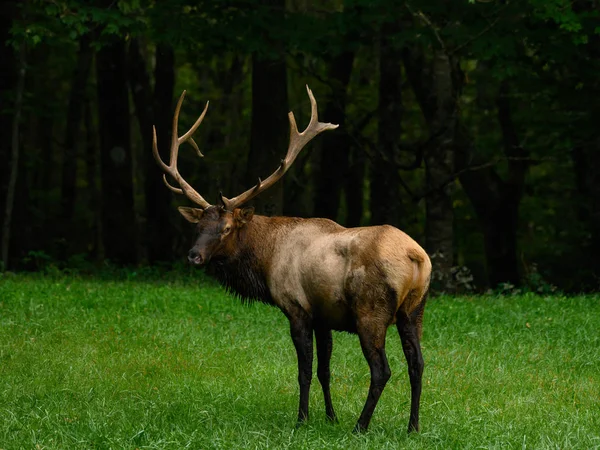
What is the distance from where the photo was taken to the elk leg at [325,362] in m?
8.69

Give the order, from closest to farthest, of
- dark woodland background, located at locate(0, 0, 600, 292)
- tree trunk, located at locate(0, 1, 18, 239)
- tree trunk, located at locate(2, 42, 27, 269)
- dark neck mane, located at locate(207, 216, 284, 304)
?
dark neck mane, located at locate(207, 216, 284, 304)
dark woodland background, located at locate(0, 0, 600, 292)
tree trunk, located at locate(0, 1, 18, 239)
tree trunk, located at locate(2, 42, 27, 269)

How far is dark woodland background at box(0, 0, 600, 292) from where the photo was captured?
707 inches

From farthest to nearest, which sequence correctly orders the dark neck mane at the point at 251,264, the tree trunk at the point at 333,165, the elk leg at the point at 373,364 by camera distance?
1. the tree trunk at the point at 333,165
2. the dark neck mane at the point at 251,264
3. the elk leg at the point at 373,364

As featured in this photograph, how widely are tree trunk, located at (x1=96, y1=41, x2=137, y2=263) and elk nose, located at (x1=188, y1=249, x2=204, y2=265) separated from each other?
13410mm

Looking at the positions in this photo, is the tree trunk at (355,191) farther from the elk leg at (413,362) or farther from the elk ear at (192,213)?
the elk leg at (413,362)

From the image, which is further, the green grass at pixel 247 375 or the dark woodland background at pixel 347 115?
the dark woodland background at pixel 347 115

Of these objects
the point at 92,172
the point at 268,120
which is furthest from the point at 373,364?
the point at 92,172

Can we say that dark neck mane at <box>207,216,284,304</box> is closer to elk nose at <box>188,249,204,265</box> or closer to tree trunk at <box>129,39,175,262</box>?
elk nose at <box>188,249,204,265</box>

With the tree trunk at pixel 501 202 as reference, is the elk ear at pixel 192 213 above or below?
above

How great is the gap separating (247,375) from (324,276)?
8.79 feet

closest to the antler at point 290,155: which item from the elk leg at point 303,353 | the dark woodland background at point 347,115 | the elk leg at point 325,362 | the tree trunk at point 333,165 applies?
the elk leg at point 303,353

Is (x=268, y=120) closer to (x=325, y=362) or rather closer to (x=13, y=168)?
(x=13, y=168)

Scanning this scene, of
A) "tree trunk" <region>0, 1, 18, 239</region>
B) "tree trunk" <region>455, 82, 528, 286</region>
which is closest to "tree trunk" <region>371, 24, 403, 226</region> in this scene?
"tree trunk" <region>455, 82, 528, 286</region>

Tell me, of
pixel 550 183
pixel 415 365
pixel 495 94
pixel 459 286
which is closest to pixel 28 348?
pixel 415 365
